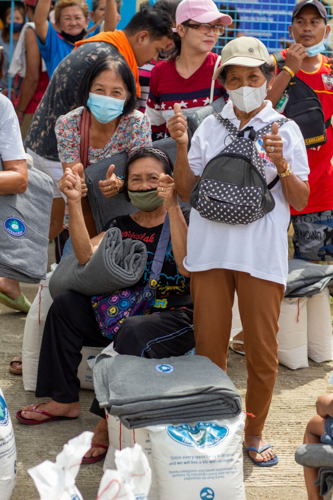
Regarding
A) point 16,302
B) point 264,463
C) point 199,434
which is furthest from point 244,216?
point 16,302

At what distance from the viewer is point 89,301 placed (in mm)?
3031

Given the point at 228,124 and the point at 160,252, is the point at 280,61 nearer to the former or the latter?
the point at 228,124

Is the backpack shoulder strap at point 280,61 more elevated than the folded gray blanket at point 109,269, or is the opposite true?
the backpack shoulder strap at point 280,61

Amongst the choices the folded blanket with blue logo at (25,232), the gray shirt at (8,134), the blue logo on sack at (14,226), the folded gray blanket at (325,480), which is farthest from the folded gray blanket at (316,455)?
the gray shirt at (8,134)

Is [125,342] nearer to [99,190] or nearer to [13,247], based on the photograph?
[13,247]

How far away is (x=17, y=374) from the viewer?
11.5ft

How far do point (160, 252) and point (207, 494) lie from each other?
3.96 feet

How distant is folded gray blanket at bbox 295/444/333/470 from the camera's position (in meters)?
1.85

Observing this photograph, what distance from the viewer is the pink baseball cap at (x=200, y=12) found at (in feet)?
11.8

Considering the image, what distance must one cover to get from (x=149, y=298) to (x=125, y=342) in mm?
349

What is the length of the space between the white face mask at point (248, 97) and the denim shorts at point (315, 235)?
1.54m

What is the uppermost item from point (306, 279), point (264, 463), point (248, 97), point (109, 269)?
point (248, 97)

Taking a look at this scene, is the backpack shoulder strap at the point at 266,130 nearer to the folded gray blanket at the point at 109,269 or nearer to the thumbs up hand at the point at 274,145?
the thumbs up hand at the point at 274,145

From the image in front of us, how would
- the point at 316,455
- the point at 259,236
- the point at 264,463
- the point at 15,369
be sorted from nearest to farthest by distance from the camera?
1. the point at 316,455
2. the point at 259,236
3. the point at 264,463
4. the point at 15,369
